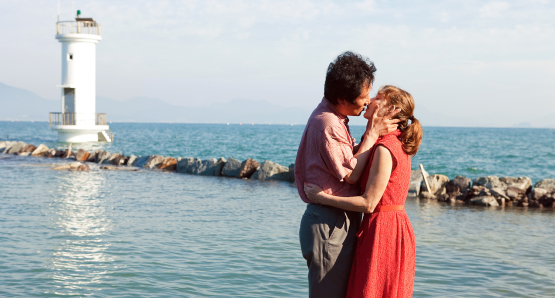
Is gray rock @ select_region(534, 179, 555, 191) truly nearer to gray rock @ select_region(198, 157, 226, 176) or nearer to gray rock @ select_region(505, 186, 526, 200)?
gray rock @ select_region(505, 186, 526, 200)

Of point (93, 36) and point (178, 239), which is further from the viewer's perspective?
Answer: point (93, 36)

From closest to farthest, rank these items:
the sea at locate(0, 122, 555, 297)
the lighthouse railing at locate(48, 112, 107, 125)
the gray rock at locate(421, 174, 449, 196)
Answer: the sea at locate(0, 122, 555, 297)
the gray rock at locate(421, 174, 449, 196)
the lighthouse railing at locate(48, 112, 107, 125)

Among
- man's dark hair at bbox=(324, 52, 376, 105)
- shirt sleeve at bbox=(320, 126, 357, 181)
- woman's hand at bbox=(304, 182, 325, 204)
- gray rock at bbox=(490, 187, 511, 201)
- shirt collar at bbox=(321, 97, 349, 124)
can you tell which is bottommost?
gray rock at bbox=(490, 187, 511, 201)

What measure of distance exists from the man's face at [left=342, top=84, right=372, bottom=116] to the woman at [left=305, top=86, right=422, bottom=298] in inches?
2.5

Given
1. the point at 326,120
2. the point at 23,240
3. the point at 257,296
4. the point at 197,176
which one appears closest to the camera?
the point at 326,120

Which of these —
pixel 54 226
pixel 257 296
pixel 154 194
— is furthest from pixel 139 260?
pixel 154 194

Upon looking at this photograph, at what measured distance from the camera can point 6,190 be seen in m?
13.5

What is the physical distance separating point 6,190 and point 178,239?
7.41 m

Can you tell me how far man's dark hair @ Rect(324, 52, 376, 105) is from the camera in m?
2.94

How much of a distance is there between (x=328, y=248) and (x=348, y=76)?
100 cm

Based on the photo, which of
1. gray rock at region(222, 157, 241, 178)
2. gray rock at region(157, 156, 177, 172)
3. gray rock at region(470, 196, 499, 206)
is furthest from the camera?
gray rock at region(157, 156, 177, 172)

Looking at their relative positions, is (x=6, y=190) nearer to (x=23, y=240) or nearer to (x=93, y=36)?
(x=23, y=240)

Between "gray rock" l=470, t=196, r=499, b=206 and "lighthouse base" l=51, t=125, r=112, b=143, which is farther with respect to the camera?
"lighthouse base" l=51, t=125, r=112, b=143

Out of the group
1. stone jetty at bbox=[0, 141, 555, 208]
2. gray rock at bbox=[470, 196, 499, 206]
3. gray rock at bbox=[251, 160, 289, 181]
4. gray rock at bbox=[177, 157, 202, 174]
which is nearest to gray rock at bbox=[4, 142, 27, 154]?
stone jetty at bbox=[0, 141, 555, 208]
